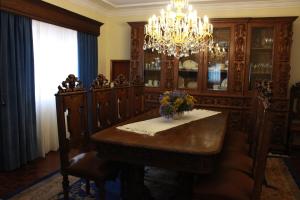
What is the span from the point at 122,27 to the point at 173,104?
9.92 feet

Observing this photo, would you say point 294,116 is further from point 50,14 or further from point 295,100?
point 50,14

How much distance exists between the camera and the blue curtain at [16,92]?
2872 mm

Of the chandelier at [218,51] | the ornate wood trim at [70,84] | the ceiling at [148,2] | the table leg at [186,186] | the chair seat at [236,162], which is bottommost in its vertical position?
the table leg at [186,186]

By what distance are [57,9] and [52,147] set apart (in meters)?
2.06

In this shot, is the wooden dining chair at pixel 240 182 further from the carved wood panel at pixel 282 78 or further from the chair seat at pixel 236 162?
the carved wood panel at pixel 282 78

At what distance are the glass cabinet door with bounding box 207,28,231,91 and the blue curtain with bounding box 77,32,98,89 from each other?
206 centimetres

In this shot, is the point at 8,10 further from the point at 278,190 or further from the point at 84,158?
the point at 278,190

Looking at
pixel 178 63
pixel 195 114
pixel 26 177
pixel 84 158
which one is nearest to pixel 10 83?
pixel 26 177

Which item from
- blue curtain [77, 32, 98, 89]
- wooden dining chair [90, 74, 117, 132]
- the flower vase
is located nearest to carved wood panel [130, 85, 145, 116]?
wooden dining chair [90, 74, 117, 132]

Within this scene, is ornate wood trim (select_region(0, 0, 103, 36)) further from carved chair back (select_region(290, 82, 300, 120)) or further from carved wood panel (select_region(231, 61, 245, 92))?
carved chair back (select_region(290, 82, 300, 120))

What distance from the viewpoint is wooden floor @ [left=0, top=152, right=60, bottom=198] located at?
2.64 m

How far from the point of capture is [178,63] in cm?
435

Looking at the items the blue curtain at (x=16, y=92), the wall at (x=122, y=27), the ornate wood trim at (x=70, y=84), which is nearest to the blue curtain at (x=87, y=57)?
the wall at (x=122, y=27)

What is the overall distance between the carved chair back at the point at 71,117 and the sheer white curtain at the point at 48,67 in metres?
1.52
